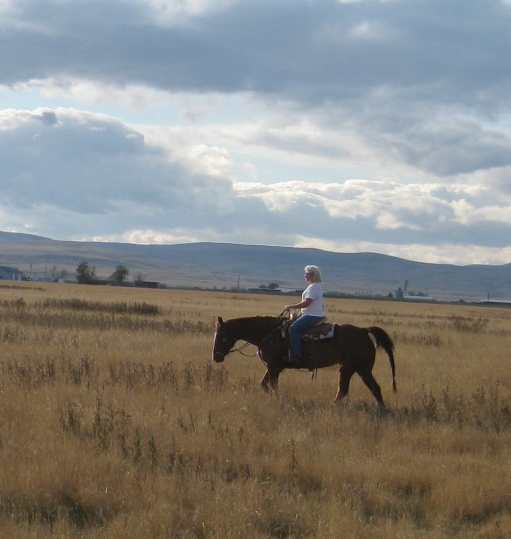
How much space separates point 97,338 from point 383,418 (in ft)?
41.5

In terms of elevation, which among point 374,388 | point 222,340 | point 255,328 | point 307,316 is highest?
point 307,316

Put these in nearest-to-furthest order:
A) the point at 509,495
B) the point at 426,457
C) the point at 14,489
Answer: the point at 14,489 < the point at 509,495 < the point at 426,457

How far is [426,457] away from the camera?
9.75 meters

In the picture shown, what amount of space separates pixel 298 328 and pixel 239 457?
15.9 ft

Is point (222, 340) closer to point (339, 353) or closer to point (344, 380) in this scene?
point (339, 353)

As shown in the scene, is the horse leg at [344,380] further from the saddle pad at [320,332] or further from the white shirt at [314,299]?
the white shirt at [314,299]

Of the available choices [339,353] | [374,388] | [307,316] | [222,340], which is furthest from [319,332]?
[222,340]

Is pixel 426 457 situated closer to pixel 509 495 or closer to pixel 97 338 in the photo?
pixel 509 495

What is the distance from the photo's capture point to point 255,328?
48.9 feet

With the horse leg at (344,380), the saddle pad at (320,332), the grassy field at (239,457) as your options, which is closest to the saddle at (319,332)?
the saddle pad at (320,332)

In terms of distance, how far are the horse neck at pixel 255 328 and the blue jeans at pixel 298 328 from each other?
722 mm

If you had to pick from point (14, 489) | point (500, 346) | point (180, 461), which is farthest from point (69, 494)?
point (500, 346)

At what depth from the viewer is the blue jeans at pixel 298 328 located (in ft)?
45.9

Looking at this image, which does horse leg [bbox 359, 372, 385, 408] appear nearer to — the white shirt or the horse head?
the white shirt
